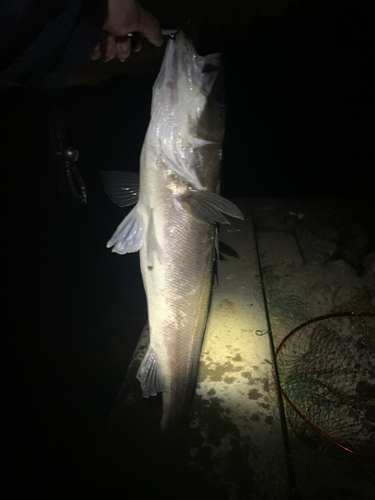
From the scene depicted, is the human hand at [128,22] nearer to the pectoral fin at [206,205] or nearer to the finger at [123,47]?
the finger at [123,47]

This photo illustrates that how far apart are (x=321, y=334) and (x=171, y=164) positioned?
2369 millimetres

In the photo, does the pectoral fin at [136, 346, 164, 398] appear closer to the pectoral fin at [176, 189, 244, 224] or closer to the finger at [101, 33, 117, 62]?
the pectoral fin at [176, 189, 244, 224]

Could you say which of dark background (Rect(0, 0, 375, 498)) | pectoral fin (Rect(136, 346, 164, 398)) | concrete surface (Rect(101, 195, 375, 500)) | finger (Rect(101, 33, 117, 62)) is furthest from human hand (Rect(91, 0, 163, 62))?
concrete surface (Rect(101, 195, 375, 500))

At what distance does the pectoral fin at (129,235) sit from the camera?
147 centimetres

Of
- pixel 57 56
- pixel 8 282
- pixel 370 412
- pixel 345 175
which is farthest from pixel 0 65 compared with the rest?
pixel 345 175

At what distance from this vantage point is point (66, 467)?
214 cm

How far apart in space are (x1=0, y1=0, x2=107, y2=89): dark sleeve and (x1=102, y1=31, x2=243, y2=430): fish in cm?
38

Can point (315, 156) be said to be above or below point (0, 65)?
below

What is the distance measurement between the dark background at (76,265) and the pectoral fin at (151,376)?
527 mm

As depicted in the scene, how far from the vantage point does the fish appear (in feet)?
4.61

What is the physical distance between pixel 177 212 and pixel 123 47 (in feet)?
3.31

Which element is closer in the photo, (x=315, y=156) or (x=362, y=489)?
(x=362, y=489)

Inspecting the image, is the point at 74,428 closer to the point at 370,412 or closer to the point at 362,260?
the point at 370,412

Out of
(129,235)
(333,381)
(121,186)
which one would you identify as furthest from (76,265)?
(333,381)
